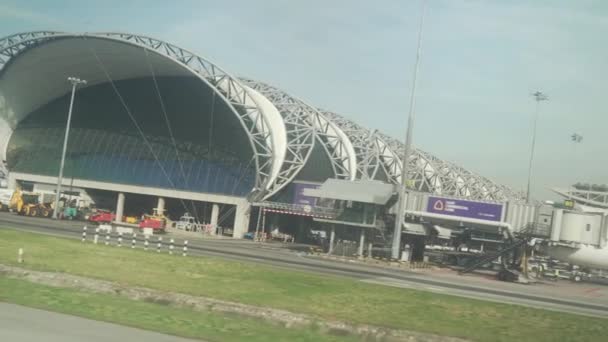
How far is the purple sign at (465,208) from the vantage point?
54562 mm

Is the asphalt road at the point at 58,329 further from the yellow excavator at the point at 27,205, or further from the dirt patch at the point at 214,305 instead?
the yellow excavator at the point at 27,205

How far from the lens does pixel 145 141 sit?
9612 centimetres

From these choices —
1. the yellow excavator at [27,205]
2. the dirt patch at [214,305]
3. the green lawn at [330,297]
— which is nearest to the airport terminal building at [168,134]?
the yellow excavator at [27,205]

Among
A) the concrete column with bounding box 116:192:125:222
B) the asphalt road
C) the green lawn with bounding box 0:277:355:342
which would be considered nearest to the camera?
the asphalt road

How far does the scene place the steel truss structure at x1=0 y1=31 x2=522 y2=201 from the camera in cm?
7869

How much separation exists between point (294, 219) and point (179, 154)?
67.1ft

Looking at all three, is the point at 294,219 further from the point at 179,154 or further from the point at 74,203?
the point at 74,203

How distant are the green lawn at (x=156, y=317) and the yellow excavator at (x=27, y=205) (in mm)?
59283

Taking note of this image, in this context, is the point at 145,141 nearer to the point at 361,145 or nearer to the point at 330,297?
the point at 361,145

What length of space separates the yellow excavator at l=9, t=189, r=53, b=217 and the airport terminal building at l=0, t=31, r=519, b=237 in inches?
580

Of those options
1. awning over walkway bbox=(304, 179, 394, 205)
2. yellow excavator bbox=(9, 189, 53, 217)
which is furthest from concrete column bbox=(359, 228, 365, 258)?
yellow excavator bbox=(9, 189, 53, 217)

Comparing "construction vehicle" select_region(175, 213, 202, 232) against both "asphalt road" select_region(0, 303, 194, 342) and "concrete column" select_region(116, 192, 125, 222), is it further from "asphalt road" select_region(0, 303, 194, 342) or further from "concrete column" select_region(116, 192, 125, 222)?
"asphalt road" select_region(0, 303, 194, 342)

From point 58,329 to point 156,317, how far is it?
3.23 m

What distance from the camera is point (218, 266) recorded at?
30.8 meters
